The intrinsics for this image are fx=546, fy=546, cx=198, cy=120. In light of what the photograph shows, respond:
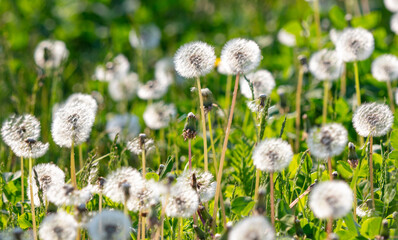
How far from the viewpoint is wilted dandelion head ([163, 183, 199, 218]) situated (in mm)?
1228

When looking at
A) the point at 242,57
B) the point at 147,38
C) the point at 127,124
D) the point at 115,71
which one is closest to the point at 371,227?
the point at 242,57

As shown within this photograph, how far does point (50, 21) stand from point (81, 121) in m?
3.03

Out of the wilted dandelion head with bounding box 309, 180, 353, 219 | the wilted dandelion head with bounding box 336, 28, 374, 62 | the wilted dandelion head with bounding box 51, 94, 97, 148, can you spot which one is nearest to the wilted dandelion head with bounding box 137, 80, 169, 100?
the wilted dandelion head with bounding box 336, 28, 374, 62

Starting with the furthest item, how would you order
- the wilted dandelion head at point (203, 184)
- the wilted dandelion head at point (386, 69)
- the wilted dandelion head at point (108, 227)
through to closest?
1. the wilted dandelion head at point (386, 69)
2. the wilted dandelion head at point (203, 184)
3. the wilted dandelion head at point (108, 227)

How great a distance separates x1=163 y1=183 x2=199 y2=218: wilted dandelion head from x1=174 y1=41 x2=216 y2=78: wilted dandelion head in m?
0.35

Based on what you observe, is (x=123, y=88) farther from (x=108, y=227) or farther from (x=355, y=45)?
(x=108, y=227)

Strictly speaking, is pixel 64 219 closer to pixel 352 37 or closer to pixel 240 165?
pixel 240 165

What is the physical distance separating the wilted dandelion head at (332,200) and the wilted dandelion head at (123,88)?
207 cm

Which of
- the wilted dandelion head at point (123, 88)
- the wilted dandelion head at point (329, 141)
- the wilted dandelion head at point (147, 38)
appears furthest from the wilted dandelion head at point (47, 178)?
the wilted dandelion head at point (147, 38)

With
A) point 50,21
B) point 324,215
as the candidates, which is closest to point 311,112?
point 324,215

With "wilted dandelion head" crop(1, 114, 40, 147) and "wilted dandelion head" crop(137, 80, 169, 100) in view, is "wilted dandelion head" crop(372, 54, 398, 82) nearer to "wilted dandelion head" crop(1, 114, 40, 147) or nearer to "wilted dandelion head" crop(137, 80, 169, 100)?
"wilted dandelion head" crop(137, 80, 169, 100)

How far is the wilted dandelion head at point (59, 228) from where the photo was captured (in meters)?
1.11

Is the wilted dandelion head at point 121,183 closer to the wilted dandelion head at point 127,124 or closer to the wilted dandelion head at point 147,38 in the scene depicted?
the wilted dandelion head at point 127,124

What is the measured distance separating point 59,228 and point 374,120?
851 mm
